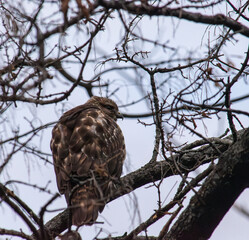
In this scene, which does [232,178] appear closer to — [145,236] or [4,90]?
[145,236]

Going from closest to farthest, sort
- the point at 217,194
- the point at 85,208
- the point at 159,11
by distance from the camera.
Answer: the point at 159,11 → the point at 217,194 → the point at 85,208

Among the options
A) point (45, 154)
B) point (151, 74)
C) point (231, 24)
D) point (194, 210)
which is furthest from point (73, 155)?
point (231, 24)

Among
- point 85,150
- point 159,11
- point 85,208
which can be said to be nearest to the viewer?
point 159,11

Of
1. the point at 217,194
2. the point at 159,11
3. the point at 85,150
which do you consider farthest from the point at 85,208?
the point at 159,11

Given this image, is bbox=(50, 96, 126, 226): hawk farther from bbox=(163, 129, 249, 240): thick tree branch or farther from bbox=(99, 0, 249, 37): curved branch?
bbox=(99, 0, 249, 37): curved branch

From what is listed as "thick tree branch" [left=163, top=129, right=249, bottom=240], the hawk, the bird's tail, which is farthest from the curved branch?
the bird's tail

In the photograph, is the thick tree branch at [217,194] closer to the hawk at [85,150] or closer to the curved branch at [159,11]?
the curved branch at [159,11]

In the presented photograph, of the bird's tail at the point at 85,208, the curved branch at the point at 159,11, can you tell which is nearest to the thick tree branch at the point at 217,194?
the curved branch at the point at 159,11

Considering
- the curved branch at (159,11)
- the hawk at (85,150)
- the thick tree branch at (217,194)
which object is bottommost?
Answer: the thick tree branch at (217,194)

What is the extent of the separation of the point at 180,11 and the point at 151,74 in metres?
2.31

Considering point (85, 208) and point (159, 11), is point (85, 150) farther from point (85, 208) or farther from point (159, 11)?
point (159, 11)

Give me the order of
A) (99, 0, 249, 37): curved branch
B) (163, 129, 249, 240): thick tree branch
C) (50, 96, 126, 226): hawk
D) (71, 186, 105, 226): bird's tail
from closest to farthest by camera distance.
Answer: (99, 0, 249, 37): curved branch → (163, 129, 249, 240): thick tree branch → (71, 186, 105, 226): bird's tail → (50, 96, 126, 226): hawk

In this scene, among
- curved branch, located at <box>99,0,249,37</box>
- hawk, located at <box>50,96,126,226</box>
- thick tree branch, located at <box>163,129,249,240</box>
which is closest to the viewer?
curved branch, located at <box>99,0,249,37</box>

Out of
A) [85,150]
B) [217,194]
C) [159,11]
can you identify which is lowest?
[217,194]
